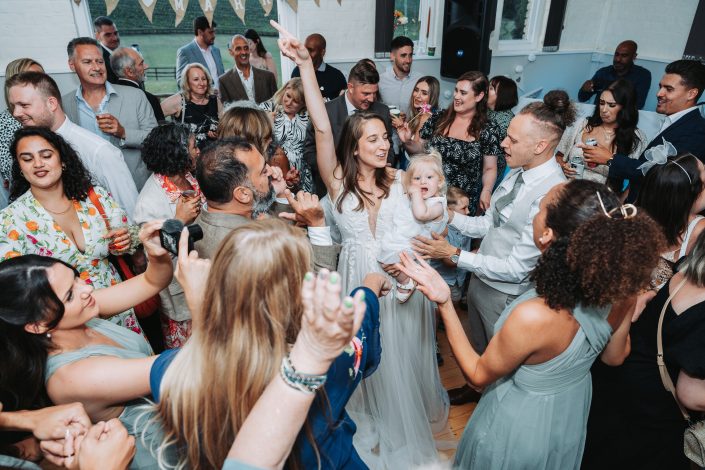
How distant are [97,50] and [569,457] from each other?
3.49 meters

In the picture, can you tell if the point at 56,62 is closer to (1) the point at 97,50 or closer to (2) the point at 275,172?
(1) the point at 97,50

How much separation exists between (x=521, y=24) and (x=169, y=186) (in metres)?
7.34

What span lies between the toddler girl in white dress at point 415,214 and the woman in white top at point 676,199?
0.93 meters

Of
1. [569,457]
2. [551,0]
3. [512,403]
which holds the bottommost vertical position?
[569,457]

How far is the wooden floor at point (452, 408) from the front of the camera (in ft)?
7.42

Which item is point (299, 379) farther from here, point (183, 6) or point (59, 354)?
point (183, 6)

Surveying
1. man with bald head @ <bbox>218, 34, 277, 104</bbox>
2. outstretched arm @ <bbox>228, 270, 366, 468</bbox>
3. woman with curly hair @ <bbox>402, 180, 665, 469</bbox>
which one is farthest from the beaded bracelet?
man with bald head @ <bbox>218, 34, 277, 104</bbox>

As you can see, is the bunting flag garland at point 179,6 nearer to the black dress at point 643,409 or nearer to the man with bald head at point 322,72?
the man with bald head at point 322,72

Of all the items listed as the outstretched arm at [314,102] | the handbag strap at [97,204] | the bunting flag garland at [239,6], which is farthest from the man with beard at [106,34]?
the outstretched arm at [314,102]

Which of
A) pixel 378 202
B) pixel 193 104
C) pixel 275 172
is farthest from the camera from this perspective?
pixel 193 104

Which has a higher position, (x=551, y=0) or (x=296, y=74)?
(x=551, y=0)

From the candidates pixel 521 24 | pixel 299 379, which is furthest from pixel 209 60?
pixel 299 379

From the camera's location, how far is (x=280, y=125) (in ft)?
11.2

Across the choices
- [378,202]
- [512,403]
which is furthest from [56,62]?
[512,403]
